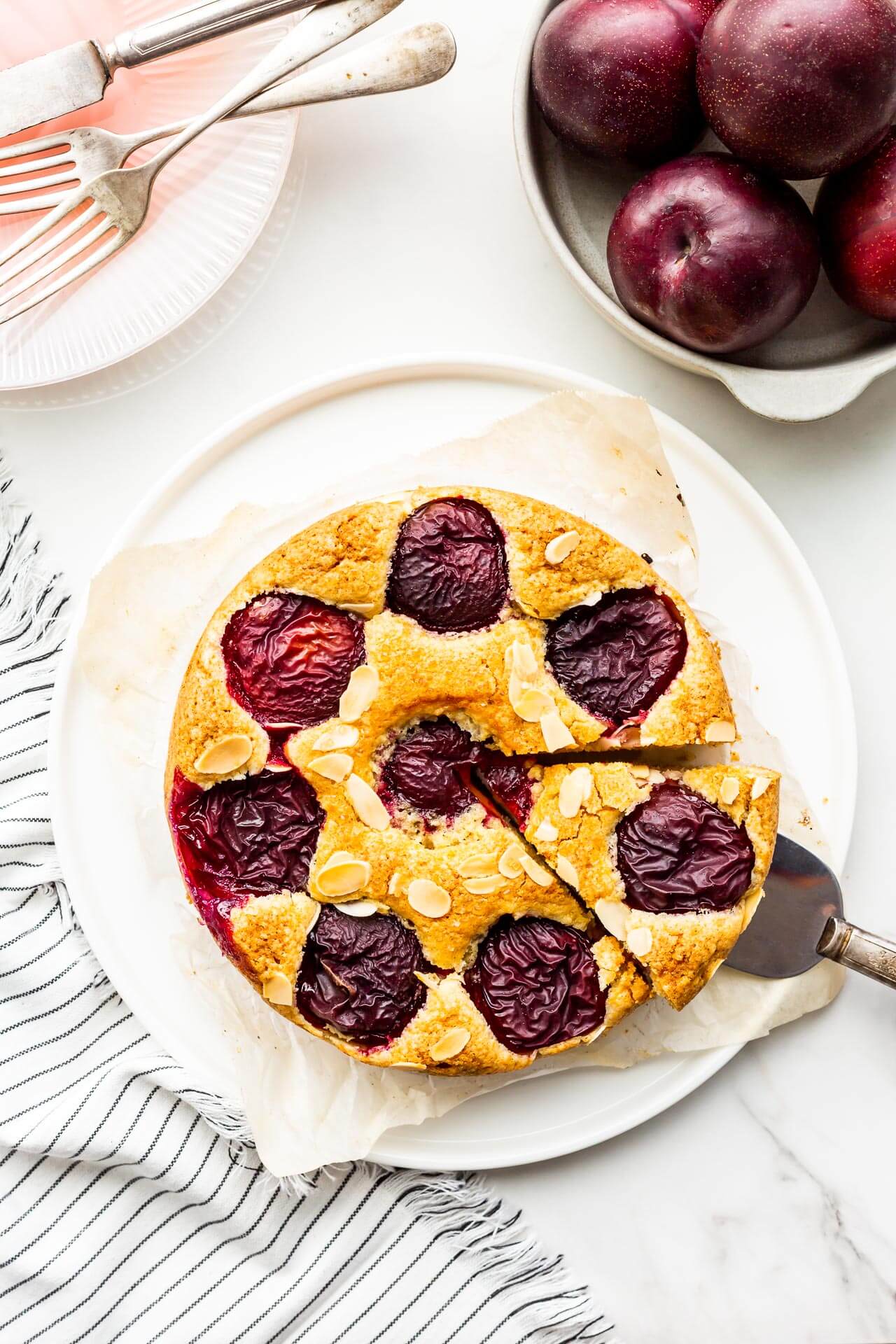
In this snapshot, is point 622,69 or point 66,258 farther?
point 66,258

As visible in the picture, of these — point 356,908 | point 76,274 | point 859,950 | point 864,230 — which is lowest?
point 859,950

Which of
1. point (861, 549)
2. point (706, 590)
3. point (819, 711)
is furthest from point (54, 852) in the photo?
point (861, 549)

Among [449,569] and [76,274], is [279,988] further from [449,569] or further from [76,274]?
[76,274]

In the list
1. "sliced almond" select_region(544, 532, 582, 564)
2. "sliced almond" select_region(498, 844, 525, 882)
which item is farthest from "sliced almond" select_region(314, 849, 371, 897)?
"sliced almond" select_region(544, 532, 582, 564)

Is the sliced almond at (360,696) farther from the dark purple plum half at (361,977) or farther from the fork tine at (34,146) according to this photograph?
the fork tine at (34,146)

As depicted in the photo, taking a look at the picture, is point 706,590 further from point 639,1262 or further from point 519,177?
point 639,1262

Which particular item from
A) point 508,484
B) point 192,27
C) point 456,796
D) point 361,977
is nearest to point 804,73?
point 508,484
